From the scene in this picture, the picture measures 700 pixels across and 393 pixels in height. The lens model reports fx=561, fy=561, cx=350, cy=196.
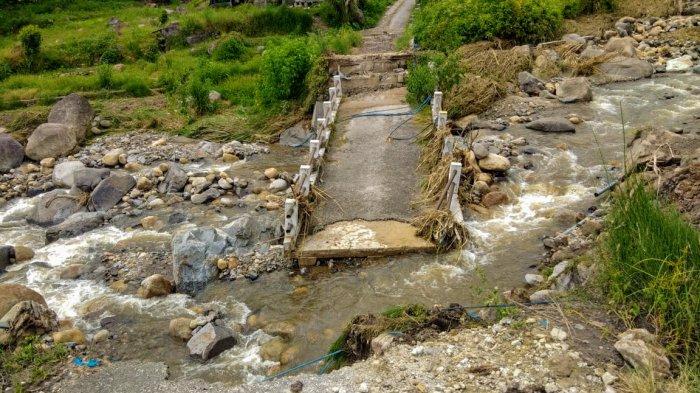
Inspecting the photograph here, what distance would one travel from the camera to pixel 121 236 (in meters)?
11.7

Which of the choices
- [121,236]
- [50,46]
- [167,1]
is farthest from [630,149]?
[167,1]

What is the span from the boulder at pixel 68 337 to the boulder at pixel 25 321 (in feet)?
0.81

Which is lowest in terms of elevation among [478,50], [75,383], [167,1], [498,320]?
[75,383]

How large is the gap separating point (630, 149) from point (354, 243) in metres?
6.69

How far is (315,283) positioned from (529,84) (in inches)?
426

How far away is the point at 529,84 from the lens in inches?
660

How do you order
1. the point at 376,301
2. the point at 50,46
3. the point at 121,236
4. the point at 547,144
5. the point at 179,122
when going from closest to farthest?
the point at 376,301 < the point at 121,236 < the point at 547,144 < the point at 179,122 < the point at 50,46

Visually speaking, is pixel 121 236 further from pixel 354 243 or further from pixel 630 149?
pixel 630 149

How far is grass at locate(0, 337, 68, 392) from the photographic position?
725 cm

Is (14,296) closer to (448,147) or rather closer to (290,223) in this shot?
(290,223)

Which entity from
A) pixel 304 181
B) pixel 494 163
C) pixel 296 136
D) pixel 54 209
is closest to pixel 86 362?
pixel 304 181

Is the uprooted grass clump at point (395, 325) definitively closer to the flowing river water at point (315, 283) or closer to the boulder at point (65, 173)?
the flowing river water at point (315, 283)

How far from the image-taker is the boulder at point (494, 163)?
11938mm

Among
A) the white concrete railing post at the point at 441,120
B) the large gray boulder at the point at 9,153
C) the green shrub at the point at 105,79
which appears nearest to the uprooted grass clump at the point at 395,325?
the white concrete railing post at the point at 441,120
